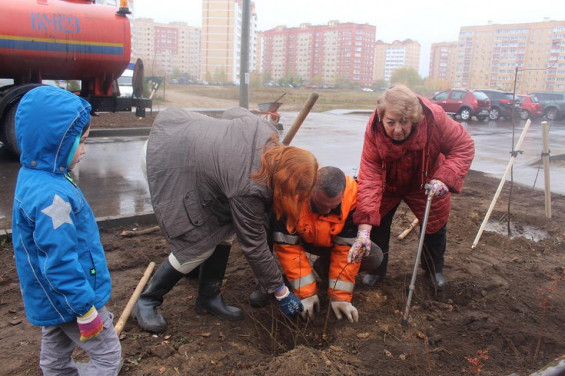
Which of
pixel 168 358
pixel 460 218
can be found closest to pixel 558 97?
pixel 460 218

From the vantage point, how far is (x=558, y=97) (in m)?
23.7

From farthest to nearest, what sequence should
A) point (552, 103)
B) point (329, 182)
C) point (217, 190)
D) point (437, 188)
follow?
point (552, 103) → point (437, 188) → point (329, 182) → point (217, 190)

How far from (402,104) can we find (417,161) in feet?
1.75

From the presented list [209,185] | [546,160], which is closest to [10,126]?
[209,185]

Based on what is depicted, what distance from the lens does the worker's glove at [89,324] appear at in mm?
1898

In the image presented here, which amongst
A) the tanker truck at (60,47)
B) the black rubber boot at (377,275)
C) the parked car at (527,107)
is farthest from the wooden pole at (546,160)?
the parked car at (527,107)

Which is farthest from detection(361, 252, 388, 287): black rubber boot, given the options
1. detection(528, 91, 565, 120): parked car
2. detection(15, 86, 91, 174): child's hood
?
detection(528, 91, 565, 120): parked car

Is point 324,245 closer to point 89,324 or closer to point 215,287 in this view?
point 215,287

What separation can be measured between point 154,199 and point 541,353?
2.42 meters

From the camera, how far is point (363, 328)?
3.04 metres

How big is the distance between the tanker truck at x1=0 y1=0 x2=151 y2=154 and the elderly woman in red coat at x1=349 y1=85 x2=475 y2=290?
6280 mm

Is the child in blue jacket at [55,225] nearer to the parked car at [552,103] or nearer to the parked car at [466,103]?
the parked car at [466,103]

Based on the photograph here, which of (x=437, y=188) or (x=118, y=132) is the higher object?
(x=437, y=188)

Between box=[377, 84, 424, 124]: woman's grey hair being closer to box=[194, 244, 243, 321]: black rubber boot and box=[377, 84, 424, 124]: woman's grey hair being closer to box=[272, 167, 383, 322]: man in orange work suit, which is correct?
box=[272, 167, 383, 322]: man in orange work suit
